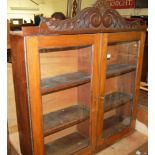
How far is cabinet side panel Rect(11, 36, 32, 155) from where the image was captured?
47.9 inches

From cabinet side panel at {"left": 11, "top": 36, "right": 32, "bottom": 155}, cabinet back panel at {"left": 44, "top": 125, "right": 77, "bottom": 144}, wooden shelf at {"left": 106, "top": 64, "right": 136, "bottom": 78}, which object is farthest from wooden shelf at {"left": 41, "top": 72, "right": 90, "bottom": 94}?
cabinet back panel at {"left": 44, "top": 125, "right": 77, "bottom": 144}

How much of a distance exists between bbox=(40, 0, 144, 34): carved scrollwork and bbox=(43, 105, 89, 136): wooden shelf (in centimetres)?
74

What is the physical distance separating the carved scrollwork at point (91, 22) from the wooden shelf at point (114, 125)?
3.32 feet

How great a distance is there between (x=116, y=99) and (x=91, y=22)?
94 cm

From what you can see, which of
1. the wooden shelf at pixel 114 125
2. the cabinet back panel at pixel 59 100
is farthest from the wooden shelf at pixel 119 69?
the wooden shelf at pixel 114 125

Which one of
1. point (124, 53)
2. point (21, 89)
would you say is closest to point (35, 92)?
point (21, 89)

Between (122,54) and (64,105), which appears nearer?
(64,105)

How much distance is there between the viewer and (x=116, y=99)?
79.1 inches

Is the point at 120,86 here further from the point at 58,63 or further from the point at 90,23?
the point at 90,23

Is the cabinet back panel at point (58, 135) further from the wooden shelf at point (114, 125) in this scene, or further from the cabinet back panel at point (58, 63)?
the cabinet back panel at point (58, 63)

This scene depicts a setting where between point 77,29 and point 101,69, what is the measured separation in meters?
0.41

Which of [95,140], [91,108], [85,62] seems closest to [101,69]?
[85,62]

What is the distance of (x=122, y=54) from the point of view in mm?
1979
